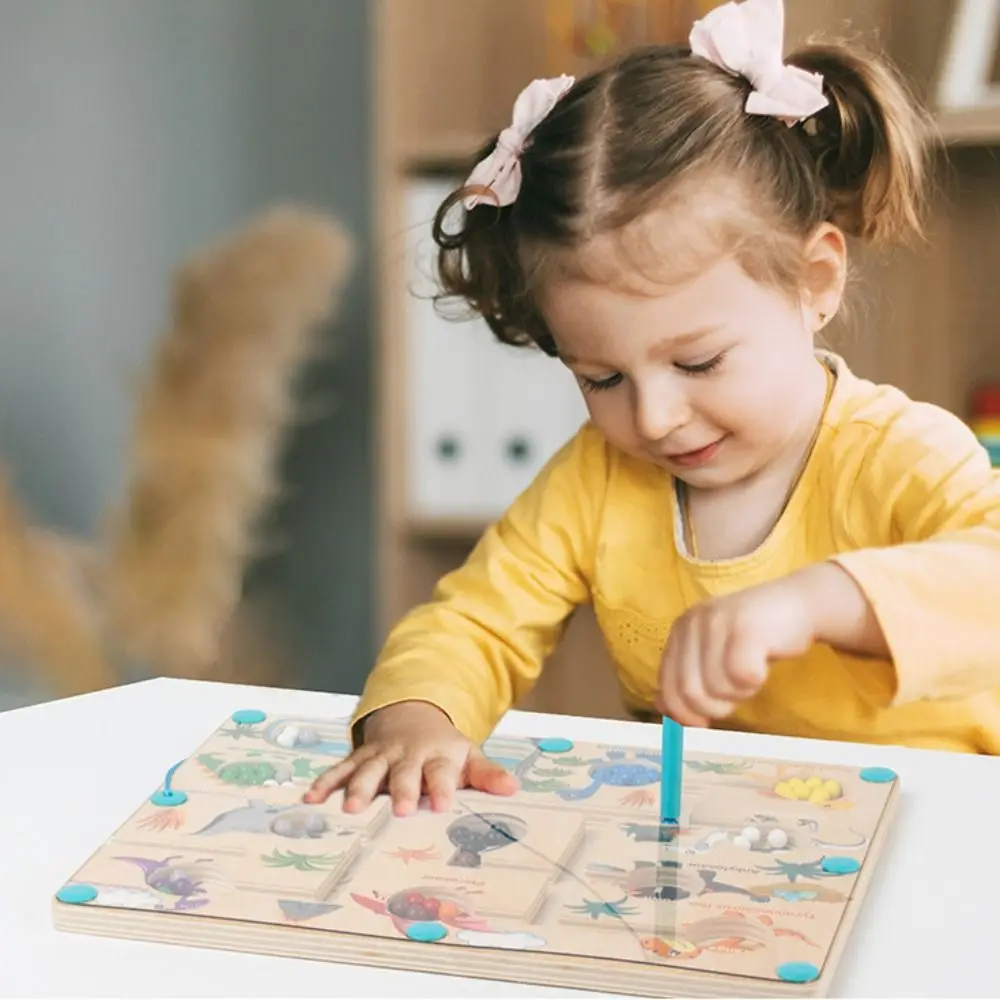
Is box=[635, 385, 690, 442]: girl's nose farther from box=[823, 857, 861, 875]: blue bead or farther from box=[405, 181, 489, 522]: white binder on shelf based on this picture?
box=[405, 181, 489, 522]: white binder on shelf

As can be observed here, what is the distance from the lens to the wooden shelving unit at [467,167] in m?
1.83

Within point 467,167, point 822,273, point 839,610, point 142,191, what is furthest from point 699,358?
point 142,191

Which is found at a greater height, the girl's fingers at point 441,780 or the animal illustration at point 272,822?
the animal illustration at point 272,822

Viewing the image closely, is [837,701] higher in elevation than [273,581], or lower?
higher

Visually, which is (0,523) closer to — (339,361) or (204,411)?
(204,411)

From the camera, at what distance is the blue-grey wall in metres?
2.09

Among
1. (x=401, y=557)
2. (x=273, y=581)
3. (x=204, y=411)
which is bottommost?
(x=273, y=581)

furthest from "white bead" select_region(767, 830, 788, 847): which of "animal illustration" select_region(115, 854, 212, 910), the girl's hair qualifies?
the girl's hair

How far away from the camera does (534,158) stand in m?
0.94

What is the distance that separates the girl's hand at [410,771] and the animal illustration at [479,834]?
2cm

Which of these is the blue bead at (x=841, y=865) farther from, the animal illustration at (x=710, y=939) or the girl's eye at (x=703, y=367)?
the girl's eye at (x=703, y=367)

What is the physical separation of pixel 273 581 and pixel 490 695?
4.36 ft

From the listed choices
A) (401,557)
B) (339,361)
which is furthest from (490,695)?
(339,361)

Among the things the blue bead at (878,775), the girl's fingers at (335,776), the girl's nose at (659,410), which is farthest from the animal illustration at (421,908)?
the girl's nose at (659,410)
